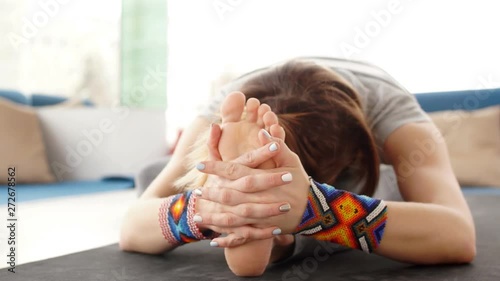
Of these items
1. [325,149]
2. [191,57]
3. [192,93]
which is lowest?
[192,93]

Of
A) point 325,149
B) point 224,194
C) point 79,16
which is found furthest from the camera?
point 79,16

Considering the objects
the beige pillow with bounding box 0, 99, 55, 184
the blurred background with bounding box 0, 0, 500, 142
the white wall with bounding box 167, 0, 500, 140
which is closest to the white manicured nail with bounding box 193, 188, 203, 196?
the beige pillow with bounding box 0, 99, 55, 184

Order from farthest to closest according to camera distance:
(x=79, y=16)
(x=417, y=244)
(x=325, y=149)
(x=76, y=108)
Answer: (x=79, y=16), (x=76, y=108), (x=325, y=149), (x=417, y=244)

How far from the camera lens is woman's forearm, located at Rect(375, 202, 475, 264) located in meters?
0.79

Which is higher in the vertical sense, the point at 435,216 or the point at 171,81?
the point at 435,216

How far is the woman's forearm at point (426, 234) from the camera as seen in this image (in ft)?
2.60

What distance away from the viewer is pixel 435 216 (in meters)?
0.82

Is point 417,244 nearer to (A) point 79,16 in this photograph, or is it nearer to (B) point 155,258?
(B) point 155,258

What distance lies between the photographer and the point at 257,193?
69 cm

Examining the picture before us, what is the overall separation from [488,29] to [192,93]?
6.46 feet

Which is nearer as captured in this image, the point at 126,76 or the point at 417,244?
the point at 417,244

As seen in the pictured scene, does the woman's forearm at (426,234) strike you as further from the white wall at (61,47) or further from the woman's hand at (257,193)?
the white wall at (61,47)

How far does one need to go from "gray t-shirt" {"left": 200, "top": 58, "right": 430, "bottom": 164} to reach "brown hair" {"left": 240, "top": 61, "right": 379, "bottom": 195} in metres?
0.07

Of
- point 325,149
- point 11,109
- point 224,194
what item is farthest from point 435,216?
point 11,109
